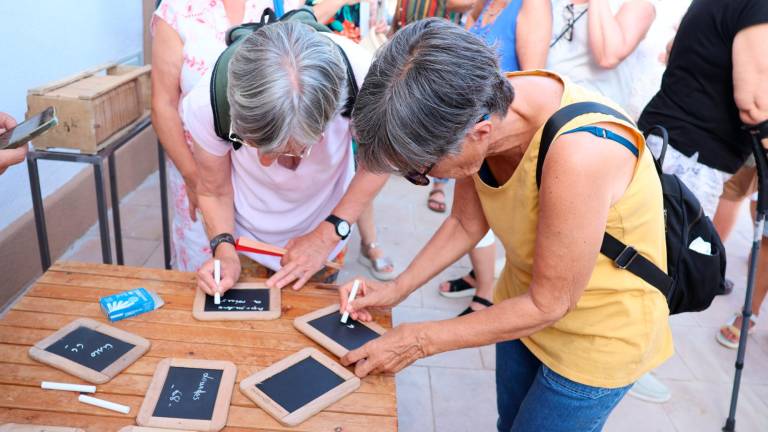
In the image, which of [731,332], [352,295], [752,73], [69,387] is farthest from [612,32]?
[69,387]

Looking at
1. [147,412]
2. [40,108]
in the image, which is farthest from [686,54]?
[40,108]

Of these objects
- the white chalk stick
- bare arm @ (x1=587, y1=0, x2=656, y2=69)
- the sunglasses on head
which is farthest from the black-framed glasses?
bare arm @ (x1=587, y1=0, x2=656, y2=69)

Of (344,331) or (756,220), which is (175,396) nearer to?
(344,331)

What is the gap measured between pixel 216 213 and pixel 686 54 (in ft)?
5.96

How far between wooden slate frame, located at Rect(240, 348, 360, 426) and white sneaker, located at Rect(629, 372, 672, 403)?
1.91 m

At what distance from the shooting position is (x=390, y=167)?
3.88ft

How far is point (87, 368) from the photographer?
1.33 meters

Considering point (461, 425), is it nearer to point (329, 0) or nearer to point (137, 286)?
point (137, 286)

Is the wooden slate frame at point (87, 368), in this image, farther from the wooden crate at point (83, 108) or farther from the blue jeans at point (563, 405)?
the wooden crate at point (83, 108)

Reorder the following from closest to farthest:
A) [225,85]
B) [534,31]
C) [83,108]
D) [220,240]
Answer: [225,85] < [220,240] < [83,108] < [534,31]

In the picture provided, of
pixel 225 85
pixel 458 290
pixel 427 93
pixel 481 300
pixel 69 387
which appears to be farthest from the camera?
pixel 458 290

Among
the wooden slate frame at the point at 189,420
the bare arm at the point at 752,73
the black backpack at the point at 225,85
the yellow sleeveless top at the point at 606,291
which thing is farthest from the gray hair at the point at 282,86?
the bare arm at the point at 752,73

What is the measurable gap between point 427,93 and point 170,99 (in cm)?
140

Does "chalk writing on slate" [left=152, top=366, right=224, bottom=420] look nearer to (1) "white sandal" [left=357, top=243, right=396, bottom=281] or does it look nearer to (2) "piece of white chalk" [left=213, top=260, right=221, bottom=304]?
(2) "piece of white chalk" [left=213, top=260, right=221, bottom=304]
